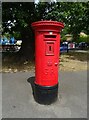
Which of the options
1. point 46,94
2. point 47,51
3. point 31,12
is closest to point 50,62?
point 47,51

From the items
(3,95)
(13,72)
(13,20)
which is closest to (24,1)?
(13,20)

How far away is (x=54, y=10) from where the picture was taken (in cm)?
962

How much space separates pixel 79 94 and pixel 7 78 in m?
2.57

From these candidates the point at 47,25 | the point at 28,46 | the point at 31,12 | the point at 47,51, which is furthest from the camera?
the point at 28,46

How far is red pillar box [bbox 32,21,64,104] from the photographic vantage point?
5.42 m

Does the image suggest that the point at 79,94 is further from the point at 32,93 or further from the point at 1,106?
the point at 1,106

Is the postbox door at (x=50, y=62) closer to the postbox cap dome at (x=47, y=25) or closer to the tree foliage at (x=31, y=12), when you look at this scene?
the postbox cap dome at (x=47, y=25)

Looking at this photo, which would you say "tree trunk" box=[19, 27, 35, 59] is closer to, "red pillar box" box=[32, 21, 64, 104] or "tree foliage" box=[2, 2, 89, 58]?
"tree foliage" box=[2, 2, 89, 58]

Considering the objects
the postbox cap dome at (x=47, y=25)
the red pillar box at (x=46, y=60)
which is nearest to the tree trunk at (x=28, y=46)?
the red pillar box at (x=46, y=60)

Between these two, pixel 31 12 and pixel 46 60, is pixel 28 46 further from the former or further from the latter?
pixel 46 60

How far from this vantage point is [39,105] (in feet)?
18.3

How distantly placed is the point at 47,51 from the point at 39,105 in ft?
4.14

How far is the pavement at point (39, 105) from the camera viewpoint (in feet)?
16.9

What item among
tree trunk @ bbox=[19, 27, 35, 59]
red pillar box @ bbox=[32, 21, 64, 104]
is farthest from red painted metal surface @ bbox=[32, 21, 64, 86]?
tree trunk @ bbox=[19, 27, 35, 59]
